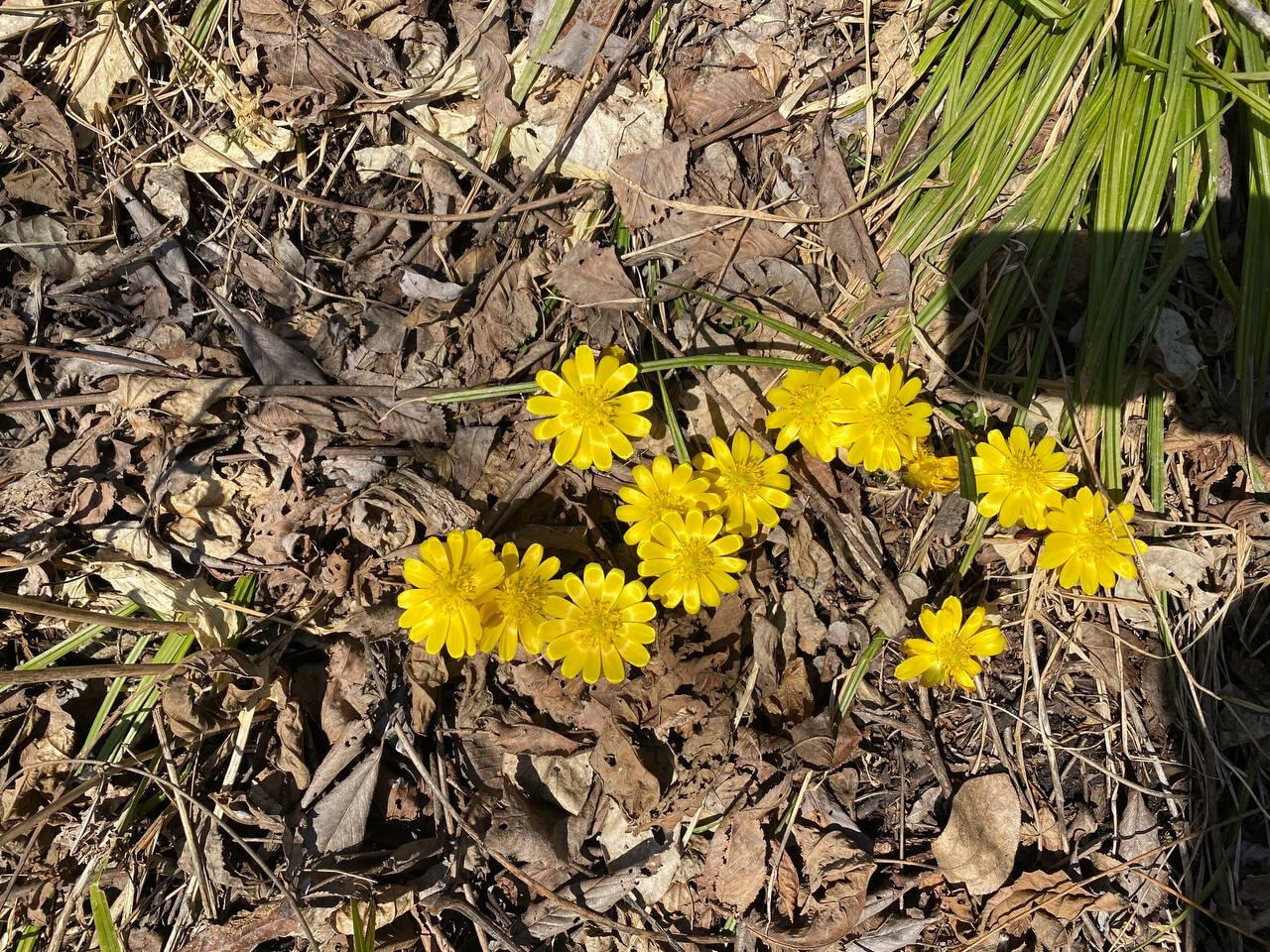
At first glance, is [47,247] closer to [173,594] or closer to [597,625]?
[173,594]

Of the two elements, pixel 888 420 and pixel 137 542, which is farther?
pixel 137 542

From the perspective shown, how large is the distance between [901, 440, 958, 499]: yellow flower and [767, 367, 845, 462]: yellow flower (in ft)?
0.84

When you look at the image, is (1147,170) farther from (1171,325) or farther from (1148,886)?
(1148,886)

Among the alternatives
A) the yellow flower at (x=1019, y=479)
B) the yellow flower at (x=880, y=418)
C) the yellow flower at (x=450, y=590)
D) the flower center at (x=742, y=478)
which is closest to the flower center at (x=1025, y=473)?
the yellow flower at (x=1019, y=479)

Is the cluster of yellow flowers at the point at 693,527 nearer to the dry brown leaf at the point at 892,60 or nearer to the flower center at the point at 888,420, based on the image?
the flower center at the point at 888,420

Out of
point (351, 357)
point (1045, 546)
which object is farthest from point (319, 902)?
point (1045, 546)

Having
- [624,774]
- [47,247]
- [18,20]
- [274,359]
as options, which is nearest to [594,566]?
[624,774]

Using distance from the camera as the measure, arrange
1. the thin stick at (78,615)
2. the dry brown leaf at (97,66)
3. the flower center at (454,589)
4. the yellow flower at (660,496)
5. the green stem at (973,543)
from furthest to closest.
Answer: the dry brown leaf at (97,66) → the green stem at (973,543) → the yellow flower at (660,496) → the flower center at (454,589) → the thin stick at (78,615)

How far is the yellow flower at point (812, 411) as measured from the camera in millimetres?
1915

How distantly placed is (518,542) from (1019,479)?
1.27 meters

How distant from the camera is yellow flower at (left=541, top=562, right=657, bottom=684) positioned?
1840 mm

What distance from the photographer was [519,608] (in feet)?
5.99

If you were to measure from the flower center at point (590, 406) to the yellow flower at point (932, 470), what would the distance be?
2.61 feet

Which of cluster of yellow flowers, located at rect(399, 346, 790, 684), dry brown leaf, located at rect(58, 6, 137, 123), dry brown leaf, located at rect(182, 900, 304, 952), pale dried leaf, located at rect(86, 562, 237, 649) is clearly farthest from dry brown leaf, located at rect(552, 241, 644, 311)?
dry brown leaf, located at rect(182, 900, 304, 952)
